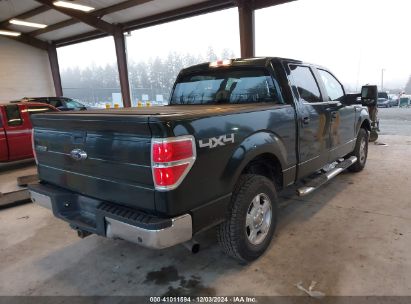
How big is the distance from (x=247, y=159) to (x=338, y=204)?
2144 mm

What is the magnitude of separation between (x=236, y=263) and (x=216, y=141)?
1.21 meters

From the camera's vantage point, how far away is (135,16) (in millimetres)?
12906

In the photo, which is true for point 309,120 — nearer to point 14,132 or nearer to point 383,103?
point 14,132

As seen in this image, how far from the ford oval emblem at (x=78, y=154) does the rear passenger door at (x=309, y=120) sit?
2042 mm

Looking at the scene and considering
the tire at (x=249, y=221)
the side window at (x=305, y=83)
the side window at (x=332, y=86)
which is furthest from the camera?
the side window at (x=332, y=86)

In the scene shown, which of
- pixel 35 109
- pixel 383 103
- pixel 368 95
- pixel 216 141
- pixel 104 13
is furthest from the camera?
pixel 383 103

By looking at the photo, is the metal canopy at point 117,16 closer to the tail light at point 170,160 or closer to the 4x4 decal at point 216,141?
the 4x4 decal at point 216,141

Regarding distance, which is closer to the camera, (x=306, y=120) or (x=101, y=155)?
(x=101, y=155)

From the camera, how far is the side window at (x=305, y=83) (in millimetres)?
3443

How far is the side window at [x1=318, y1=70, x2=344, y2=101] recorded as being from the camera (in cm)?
418

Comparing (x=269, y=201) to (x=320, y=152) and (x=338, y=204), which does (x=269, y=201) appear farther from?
(x=338, y=204)

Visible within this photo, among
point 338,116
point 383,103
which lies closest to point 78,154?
point 338,116

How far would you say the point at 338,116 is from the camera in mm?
4152

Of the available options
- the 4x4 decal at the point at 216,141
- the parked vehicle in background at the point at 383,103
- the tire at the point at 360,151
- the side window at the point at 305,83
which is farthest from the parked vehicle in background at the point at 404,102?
the 4x4 decal at the point at 216,141
